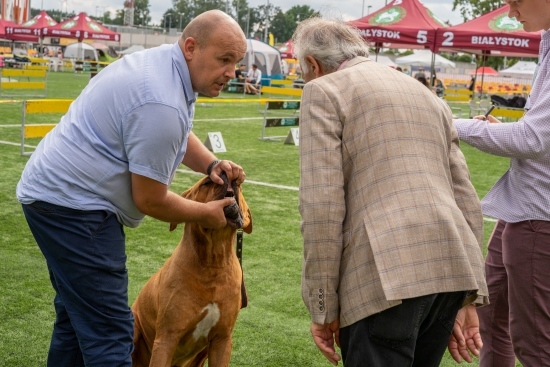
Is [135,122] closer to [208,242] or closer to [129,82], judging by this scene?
[129,82]

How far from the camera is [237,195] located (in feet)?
10.6

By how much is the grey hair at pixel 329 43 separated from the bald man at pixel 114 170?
267mm

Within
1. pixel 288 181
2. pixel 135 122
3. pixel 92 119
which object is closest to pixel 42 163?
pixel 92 119

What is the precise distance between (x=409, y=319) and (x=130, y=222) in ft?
3.70

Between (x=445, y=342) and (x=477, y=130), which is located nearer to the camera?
(x=445, y=342)

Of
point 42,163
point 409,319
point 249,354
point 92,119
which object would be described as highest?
point 92,119

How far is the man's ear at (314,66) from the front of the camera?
2479 mm

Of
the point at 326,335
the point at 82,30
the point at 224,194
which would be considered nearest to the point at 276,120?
the point at 224,194

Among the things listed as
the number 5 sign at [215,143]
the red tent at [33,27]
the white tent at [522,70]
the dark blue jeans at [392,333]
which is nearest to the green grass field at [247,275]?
the number 5 sign at [215,143]

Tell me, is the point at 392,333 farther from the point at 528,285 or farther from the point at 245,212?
the point at 245,212

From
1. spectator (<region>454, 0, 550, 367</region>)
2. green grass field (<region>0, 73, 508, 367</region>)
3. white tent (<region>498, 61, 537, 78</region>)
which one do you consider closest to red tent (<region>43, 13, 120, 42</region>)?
white tent (<region>498, 61, 537, 78</region>)

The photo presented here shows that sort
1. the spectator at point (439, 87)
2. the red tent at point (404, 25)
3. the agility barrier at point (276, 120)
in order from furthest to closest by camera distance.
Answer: the spectator at point (439, 87) < the red tent at point (404, 25) < the agility barrier at point (276, 120)

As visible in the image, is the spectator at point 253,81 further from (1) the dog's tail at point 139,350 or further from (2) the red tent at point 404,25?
(1) the dog's tail at point 139,350

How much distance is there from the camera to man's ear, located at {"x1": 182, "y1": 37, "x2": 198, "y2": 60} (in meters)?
2.58
